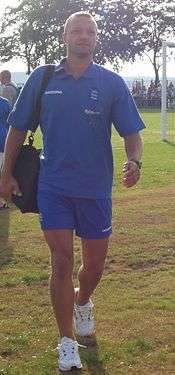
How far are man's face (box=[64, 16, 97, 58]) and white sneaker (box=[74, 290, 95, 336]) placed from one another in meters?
1.68

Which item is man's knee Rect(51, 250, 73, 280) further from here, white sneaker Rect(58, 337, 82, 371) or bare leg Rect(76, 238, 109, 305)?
white sneaker Rect(58, 337, 82, 371)

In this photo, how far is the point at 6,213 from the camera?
9.74 metres

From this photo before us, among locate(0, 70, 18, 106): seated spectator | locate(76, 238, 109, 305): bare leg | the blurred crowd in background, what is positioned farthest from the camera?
the blurred crowd in background

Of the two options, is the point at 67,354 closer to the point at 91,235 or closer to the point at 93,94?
the point at 91,235

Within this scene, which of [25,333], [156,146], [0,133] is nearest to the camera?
[25,333]

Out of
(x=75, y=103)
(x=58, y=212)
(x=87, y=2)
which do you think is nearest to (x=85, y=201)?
(x=58, y=212)

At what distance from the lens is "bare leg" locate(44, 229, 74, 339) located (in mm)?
4199

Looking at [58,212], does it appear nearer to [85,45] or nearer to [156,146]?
[85,45]

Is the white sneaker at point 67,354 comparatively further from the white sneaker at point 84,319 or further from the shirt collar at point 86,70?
the shirt collar at point 86,70

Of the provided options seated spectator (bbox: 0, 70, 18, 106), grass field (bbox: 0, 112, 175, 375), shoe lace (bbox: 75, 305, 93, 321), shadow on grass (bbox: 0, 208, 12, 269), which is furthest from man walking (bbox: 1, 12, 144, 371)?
seated spectator (bbox: 0, 70, 18, 106)

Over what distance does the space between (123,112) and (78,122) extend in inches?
11.5

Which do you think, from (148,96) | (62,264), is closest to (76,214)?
(62,264)

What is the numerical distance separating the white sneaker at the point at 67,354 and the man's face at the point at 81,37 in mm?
1669

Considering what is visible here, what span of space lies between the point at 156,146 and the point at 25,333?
14730mm
